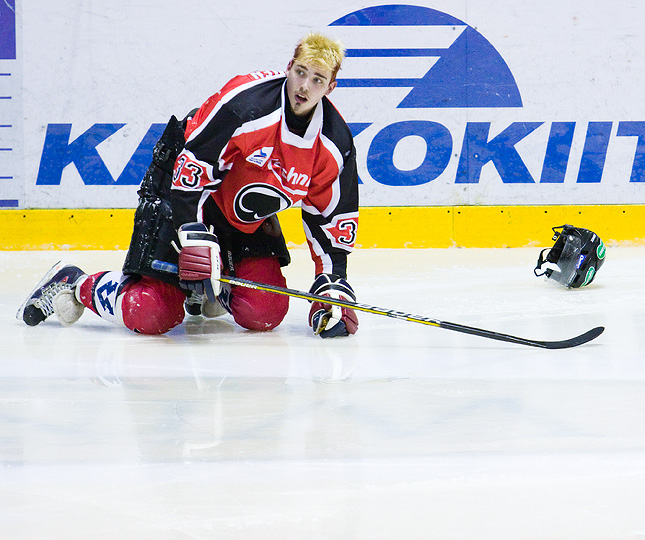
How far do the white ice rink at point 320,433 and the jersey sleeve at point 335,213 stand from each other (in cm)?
20

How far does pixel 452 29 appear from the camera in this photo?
3.96 metres

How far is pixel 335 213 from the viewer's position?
2.10 meters

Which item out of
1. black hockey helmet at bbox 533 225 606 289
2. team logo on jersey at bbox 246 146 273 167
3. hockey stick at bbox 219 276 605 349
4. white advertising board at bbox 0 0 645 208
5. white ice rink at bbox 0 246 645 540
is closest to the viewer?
white ice rink at bbox 0 246 645 540

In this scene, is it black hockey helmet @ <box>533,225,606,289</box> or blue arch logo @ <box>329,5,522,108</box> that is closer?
black hockey helmet @ <box>533,225,606,289</box>

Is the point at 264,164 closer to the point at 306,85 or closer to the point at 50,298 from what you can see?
the point at 306,85

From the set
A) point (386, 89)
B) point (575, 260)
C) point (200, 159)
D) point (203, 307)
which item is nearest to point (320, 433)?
point (200, 159)

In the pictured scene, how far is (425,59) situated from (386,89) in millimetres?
232

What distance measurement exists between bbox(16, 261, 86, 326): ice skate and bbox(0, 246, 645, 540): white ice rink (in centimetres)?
4

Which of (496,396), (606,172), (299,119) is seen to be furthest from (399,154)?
(496,396)

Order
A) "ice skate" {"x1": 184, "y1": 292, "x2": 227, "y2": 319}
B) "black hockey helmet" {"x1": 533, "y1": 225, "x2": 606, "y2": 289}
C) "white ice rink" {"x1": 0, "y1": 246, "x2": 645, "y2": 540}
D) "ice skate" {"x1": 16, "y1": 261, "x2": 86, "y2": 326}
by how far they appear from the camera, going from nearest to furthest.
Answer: "white ice rink" {"x1": 0, "y1": 246, "x2": 645, "y2": 540} < "ice skate" {"x1": 16, "y1": 261, "x2": 86, "y2": 326} < "ice skate" {"x1": 184, "y1": 292, "x2": 227, "y2": 319} < "black hockey helmet" {"x1": 533, "y1": 225, "x2": 606, "y2": 289}

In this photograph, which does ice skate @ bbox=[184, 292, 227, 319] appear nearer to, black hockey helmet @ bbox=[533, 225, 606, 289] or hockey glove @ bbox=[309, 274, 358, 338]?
hockey glove @ bbox=[309, 274, 358, 338]

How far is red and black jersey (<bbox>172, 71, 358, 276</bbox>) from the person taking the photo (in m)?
1.94

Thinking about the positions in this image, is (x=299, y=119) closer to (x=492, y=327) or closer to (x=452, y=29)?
(x=492, y=327)

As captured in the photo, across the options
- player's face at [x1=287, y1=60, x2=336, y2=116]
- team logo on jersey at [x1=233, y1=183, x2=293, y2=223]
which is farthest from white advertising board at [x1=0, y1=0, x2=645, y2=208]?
player's face at [x1=287, y1=60, x2=336, y2=116]
